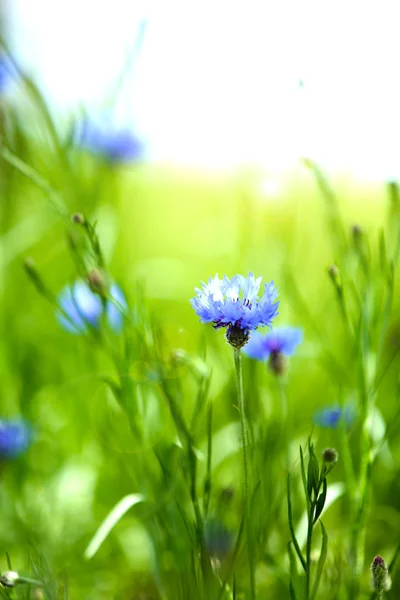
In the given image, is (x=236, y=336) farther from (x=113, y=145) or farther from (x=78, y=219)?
(x=113, y=145)

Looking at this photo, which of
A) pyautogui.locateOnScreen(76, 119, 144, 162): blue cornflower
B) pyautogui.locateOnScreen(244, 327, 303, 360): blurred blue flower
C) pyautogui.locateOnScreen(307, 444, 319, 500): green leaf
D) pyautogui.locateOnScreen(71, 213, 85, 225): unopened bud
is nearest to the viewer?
pyautogui.locateOnScreen(307, 444, 319, 500): green leaf

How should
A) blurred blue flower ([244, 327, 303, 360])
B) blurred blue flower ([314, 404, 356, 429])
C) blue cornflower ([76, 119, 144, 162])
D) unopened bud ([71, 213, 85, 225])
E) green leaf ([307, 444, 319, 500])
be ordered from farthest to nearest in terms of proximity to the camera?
1. blue cornflower ([76, 119, 144, 162])
2. blurred blue flower ([314, 404, 356, 429])
3. blurred blue flower ([244, 327, 303, 360])
4. unopened bud ([71, 213, 85, 225])
5. green leaf ([307, 444, 319, 500])

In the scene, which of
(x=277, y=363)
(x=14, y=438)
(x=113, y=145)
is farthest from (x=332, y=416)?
(x=113, y=145)

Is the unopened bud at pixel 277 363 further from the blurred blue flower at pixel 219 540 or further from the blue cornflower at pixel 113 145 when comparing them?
the blue cornflower at pixel 113 145

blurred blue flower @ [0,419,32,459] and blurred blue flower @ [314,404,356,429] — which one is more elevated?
blurred blue flower @ [314,404,356,429]

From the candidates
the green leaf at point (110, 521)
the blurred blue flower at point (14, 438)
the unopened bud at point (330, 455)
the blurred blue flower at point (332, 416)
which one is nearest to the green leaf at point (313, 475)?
the unopened bud at point (330, 455)

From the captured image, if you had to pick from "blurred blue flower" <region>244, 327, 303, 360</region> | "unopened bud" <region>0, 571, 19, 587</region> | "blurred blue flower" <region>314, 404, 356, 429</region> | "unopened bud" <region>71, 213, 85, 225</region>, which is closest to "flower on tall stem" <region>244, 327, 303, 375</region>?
"blurred blue flower" <region>244, 327, 303, 360</region>

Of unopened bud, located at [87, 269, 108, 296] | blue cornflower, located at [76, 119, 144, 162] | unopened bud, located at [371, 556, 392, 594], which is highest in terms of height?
blue cornflower, located at [76, 119, 144, 162]

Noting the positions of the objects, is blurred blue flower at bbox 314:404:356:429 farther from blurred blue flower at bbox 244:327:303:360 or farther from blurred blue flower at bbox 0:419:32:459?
blurred blue flower at bbox 0:419:32:459
